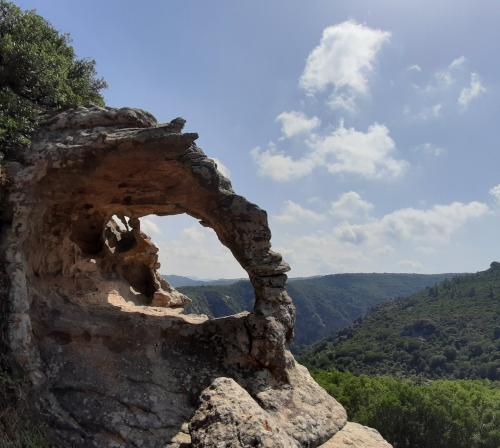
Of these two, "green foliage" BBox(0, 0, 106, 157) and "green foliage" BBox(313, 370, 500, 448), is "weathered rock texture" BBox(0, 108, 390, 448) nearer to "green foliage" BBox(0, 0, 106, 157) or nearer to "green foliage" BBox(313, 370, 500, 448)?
"green foliage" BBox(0, 0, 106, 157)

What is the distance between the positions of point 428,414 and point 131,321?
1300 inches

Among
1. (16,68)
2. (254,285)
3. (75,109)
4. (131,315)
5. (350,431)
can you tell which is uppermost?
(16,68)

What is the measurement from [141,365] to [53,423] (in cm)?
285

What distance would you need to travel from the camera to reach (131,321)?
14.5 meters

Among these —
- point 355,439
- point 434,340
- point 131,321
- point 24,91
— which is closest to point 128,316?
point 131,321

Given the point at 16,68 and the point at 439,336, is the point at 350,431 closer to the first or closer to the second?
the point at 16,68

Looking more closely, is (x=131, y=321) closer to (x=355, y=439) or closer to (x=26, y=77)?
(x=355, y=439)

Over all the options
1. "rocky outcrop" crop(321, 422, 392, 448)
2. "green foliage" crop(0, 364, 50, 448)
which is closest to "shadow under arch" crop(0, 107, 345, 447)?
"rocky outcrop" crop(321, 422, 392, 448)

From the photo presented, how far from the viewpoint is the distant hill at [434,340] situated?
337 ft

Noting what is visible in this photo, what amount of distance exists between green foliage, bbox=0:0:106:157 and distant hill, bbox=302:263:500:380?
93018 mm

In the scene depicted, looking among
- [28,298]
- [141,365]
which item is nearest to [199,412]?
[141,365]

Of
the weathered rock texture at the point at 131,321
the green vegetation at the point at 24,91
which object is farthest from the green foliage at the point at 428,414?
the green vegetation at the point at 24,91

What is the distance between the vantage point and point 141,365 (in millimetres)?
13281

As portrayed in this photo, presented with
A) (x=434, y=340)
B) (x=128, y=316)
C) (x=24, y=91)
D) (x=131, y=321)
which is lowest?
(x=434, y=340)
